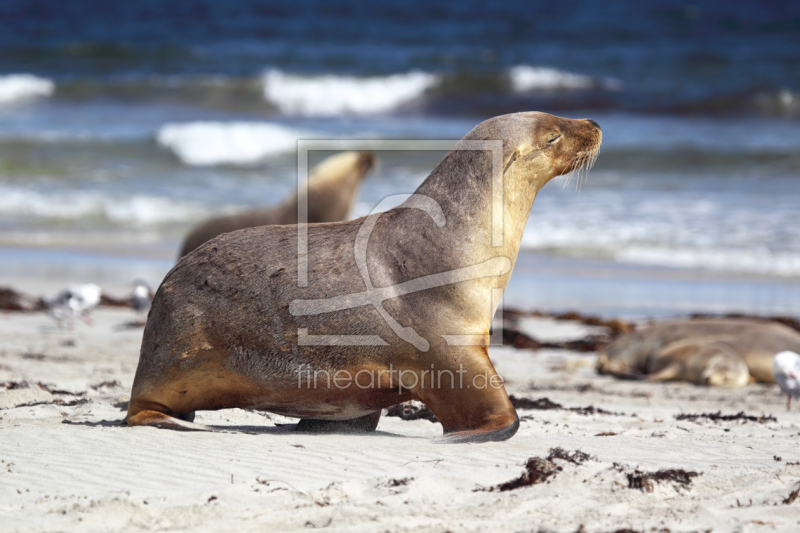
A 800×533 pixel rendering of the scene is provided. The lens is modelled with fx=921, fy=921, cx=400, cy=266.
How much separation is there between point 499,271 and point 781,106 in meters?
23.1

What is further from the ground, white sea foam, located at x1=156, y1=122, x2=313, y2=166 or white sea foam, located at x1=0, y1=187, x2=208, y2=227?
white sea foam, located at x1=156, y1=122, x2=313, y2=166

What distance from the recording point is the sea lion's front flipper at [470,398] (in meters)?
3.88

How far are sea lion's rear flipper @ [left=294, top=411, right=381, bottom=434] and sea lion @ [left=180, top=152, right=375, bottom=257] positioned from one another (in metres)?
5.22

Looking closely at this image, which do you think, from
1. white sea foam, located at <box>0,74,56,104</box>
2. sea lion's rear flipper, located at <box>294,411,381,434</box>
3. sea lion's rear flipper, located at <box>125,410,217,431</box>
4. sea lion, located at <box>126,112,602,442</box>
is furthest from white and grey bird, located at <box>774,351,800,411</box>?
white sea foam, located at <box>0,74,56,104</box>

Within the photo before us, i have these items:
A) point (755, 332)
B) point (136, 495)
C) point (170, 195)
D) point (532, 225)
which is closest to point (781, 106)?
point (532, 225)

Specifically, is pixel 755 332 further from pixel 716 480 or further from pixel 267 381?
pixel 267 381

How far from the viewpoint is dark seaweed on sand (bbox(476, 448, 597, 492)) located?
3412mm

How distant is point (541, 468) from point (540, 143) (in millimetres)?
1660

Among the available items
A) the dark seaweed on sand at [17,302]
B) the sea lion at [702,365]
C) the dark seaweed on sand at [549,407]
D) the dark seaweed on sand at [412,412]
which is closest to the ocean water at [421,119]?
the dark seaweed on sand at [17,302]

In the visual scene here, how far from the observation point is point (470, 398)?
392 cm

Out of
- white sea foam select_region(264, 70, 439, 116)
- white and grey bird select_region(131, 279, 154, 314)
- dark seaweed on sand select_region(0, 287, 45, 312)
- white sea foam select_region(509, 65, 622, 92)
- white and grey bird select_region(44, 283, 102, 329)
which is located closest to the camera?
white and grey bird select_region(44, 283, 102, 329)

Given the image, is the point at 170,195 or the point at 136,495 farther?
the point at 170,195

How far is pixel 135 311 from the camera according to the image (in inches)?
358

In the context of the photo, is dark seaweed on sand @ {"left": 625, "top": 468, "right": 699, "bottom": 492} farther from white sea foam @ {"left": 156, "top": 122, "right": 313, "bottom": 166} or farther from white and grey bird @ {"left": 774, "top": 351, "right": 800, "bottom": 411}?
white sea foam @ {"left": 156, "top": 122, "right": 313, "bottom": 166}
